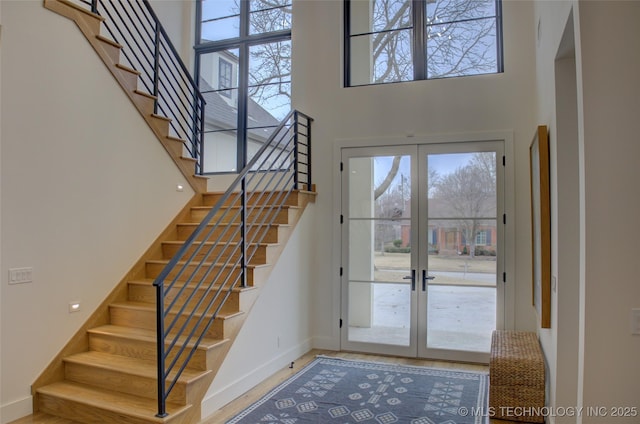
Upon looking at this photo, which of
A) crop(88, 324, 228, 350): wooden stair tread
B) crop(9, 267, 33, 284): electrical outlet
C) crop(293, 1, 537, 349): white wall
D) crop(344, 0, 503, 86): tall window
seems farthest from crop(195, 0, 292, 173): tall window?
crop(9, 267, 33, 284): electrical outlet

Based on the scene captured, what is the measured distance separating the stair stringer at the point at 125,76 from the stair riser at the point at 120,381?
2236 mm

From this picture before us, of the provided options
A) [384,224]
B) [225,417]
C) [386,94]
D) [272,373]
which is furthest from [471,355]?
[386,94]

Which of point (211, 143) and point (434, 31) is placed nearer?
point (434, 31)

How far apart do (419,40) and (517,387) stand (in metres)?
3.76

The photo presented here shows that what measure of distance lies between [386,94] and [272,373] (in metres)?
3.25

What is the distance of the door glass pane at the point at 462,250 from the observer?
4477 millimetres

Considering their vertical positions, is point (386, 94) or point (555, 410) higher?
point (386, 94)

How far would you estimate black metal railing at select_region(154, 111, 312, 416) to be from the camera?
2836 millimetres

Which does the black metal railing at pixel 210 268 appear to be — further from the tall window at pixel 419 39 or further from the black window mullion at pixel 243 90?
the tall window at pixel 419 39

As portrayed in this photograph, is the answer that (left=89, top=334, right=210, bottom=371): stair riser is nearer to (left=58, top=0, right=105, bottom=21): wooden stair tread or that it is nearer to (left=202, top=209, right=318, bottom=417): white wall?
(left=202, top=209, right=318, bottom=417): white wall

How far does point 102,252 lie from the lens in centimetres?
380

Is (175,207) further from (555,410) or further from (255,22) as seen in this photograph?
(555,410)

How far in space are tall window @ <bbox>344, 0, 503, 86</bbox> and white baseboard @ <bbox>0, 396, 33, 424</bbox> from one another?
14.4ft

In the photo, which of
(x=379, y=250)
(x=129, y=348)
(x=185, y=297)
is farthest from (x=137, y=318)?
(x=379, y=250)
